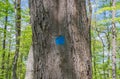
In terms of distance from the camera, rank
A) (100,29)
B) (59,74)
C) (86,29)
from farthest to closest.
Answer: (100,29) < (86,29) < (59,74)

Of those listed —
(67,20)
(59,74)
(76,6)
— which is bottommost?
(59,74)

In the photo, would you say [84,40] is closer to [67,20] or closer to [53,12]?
[67,20]

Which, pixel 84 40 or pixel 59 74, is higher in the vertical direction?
pixel 84 40

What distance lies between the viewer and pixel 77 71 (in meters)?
1.85

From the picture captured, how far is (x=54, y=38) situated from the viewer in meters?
1.87

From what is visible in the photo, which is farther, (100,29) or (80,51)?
(100,29)

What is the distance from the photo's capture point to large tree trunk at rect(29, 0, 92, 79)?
72.7 inches

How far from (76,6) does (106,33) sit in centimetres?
2013

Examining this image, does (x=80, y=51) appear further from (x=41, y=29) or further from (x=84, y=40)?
(x=41, y=29)

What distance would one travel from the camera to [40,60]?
1.87 m

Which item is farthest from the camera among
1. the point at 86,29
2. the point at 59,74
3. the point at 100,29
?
the point at 100,29

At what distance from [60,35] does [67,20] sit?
0.45 feet

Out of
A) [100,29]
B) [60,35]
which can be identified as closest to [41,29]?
[60,35]

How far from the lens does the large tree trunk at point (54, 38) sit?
1.85 m
